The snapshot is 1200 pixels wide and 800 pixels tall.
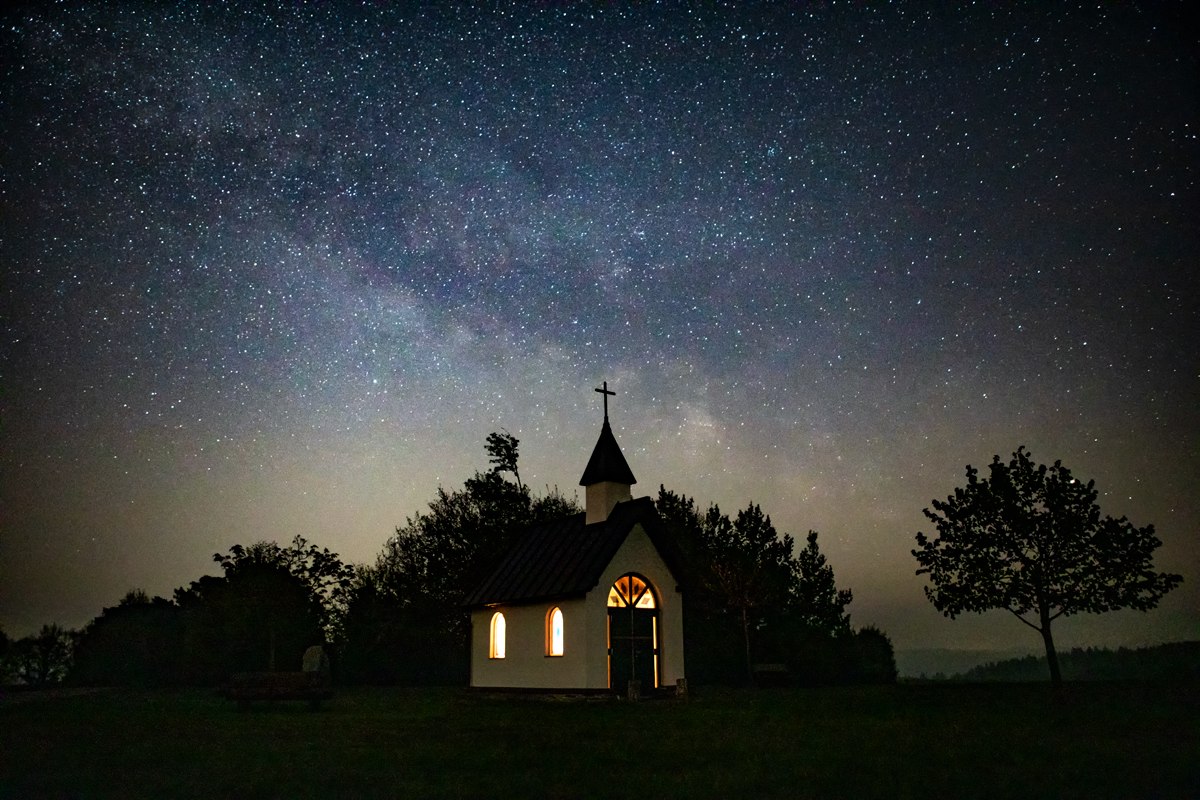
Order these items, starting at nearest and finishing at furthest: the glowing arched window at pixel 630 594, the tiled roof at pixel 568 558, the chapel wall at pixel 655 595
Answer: the chapel wall at pixel 655 595
the tiled roof at pixel 568 558
the glowing arched window at pixel 630 594

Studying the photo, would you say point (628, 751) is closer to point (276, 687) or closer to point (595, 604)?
point (276, 687)

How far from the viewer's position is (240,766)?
34.4ft

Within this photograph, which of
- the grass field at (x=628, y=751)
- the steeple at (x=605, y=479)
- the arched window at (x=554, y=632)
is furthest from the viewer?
the steeple at (x=605, y=479)

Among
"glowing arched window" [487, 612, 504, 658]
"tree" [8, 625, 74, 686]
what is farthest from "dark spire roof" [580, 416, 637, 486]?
"tree" [8, 625, 74, 686]

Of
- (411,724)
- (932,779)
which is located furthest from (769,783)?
(411,724)

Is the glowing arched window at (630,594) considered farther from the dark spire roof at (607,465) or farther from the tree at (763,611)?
the tree at (763,611)

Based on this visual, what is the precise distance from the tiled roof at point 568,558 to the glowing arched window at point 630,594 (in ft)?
3.71

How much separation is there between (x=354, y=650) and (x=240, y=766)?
1170 inches

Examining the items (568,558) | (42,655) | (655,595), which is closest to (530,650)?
(568,558)

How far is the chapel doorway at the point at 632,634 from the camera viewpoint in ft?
83.9

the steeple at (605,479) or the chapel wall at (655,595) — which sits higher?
the steeple at (605,479)

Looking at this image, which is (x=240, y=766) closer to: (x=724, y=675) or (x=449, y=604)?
(x=724, y=675)

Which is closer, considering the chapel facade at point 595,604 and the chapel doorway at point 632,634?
the chapel facade at point 595,604

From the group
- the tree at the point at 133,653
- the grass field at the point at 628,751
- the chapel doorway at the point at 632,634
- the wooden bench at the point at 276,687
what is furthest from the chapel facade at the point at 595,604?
the tree at the point at 133,653
